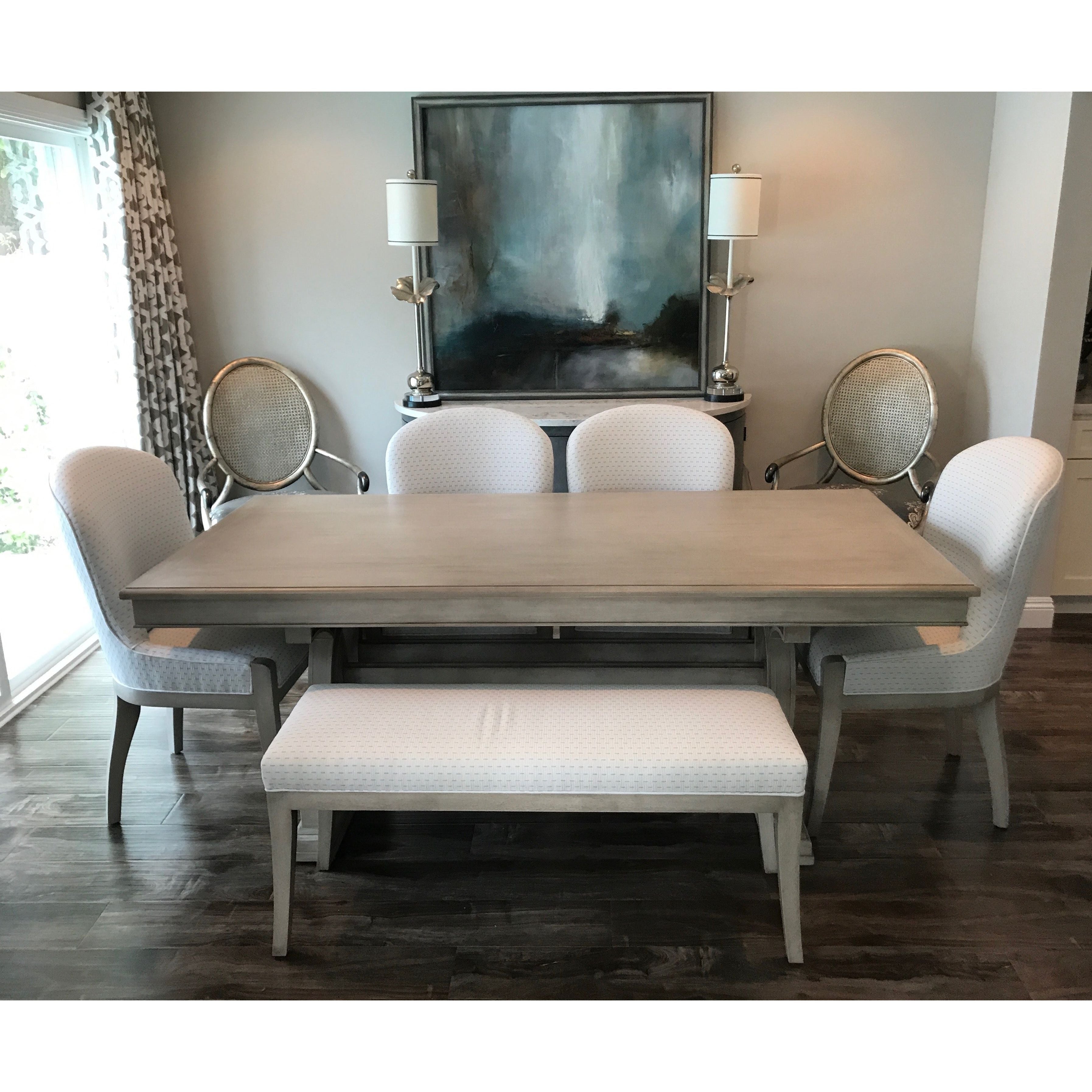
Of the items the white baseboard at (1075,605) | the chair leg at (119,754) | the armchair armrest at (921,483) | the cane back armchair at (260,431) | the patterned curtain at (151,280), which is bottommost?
the white baseboard at (1075,605)

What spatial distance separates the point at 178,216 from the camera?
12.9 ft

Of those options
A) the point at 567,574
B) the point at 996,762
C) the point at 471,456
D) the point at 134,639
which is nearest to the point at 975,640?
the point at 996,762

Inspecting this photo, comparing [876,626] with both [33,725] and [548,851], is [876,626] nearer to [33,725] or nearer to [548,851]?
[548,851]

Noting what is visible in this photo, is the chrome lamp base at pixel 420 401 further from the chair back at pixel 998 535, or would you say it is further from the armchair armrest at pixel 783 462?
the chair back at pixel 998 535

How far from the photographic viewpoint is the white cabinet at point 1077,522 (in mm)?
3434

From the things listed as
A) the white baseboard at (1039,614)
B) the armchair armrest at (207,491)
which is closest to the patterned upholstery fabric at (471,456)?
the armchair armrest at (207,491)

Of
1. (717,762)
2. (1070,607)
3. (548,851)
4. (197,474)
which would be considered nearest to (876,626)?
(717,762)

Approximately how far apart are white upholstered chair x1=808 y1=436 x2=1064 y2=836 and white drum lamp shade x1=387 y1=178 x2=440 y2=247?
2.13 metres

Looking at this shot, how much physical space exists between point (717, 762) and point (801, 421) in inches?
102

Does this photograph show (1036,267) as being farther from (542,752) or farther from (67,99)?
(67,99)

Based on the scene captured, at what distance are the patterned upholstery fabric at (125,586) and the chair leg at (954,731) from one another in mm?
1718

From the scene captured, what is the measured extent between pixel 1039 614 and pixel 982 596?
1.64 m

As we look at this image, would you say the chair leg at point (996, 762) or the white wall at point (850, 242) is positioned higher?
the white wall at point (850, 242)

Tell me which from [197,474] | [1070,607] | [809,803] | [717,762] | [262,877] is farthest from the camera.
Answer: [197,474]
